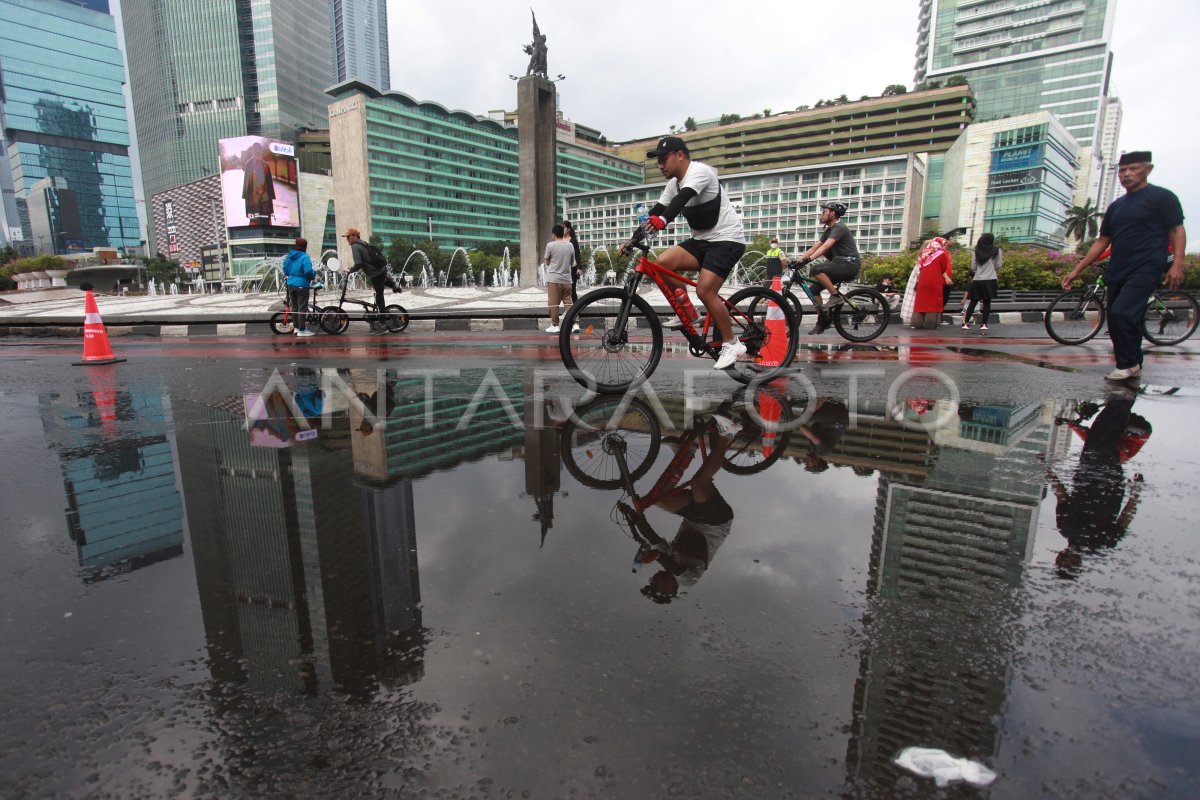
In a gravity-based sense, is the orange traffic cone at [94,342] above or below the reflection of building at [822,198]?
below

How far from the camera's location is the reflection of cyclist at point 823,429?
11.2 feet

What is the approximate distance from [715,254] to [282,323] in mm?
11336

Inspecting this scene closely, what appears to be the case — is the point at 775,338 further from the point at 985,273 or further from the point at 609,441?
the point at 985,273

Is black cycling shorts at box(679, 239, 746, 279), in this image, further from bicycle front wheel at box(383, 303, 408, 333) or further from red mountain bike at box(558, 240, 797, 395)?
bicycle front wheel at box(383, 303, 408, 333)

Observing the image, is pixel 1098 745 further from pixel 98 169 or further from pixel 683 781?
pixel 98 169

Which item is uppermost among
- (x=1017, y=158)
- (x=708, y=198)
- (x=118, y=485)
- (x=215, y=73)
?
(x=215, y=73)

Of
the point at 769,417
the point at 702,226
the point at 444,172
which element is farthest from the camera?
the point at 444,172

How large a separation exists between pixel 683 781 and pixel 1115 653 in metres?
1.20

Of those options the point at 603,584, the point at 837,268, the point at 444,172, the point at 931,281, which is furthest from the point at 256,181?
the point at 603,584

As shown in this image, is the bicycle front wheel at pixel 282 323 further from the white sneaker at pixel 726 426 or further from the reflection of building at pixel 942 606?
the reflection of building at pixel 942 606

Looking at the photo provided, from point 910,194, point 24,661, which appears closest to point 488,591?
point 24,661

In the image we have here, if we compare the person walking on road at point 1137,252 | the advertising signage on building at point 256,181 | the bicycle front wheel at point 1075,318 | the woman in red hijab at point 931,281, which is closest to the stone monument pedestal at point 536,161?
the woman in red hijab at point 931,281

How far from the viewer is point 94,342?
8.58 m

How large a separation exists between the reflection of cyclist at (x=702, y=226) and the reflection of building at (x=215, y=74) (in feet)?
540
